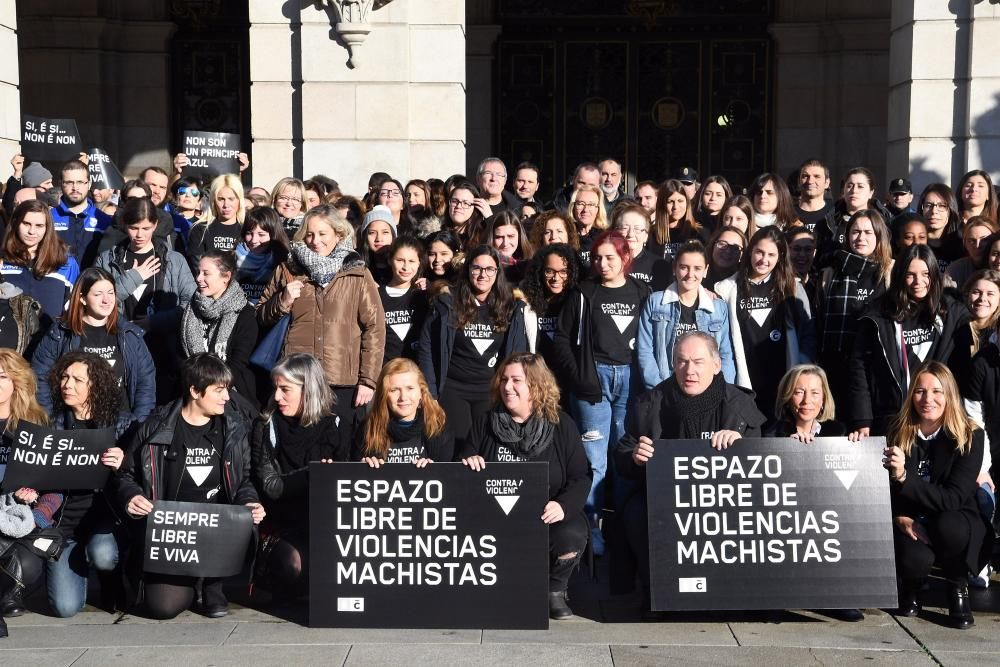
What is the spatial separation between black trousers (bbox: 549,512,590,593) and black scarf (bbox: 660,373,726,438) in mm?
675

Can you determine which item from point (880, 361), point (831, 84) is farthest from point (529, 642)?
point (831, 84)

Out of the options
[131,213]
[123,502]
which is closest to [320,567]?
[123,502]

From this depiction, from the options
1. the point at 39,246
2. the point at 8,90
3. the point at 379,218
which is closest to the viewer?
the point at 39,246

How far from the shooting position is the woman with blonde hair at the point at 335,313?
7836 mm

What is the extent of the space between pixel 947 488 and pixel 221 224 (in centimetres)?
505

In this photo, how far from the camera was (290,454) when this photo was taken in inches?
275

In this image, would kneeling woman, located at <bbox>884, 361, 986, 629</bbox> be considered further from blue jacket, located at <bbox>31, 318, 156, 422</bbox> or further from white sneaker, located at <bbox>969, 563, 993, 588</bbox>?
blue jacket, located at <bbox>31, 318, 156, 422</bbox>

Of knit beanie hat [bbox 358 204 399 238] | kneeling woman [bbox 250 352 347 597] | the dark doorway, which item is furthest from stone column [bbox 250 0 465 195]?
kneeling woman [bbox 250 352 347 597]

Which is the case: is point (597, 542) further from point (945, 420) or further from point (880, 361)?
point (945, 420)

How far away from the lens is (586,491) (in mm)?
6887

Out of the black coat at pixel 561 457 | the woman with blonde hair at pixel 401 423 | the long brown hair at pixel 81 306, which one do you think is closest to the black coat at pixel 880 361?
the black coat at pixel 561 457

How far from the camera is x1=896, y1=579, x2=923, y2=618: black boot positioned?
676cm

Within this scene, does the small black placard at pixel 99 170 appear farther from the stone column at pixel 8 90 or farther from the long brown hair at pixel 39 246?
the long brown hair at pixel 39 246

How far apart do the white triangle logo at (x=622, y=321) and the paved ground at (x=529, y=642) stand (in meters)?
1.83
